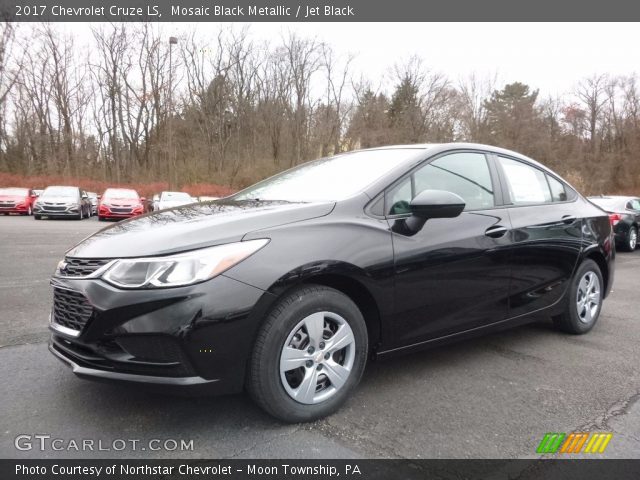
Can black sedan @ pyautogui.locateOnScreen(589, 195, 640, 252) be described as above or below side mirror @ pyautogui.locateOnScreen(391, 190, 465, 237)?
below

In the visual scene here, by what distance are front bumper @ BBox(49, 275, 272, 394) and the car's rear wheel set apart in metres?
12.2

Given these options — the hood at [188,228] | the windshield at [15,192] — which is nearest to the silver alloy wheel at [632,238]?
the hood at [188,228]

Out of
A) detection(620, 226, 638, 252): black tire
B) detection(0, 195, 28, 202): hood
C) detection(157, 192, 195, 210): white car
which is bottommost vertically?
detection(620, 226, 638, 252): black tire

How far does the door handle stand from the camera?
323 centimetres

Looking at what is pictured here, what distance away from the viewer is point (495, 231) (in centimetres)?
328

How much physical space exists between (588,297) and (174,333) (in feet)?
12.2

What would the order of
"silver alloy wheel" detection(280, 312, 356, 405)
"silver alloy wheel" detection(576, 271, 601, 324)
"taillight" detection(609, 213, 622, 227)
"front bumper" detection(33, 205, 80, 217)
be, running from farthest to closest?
"front bumper" detection(33, 205, 80, 217)
"taillight" detection(609, 213, 622, 227)
"silver alloy wheel" detection(576, 271, 601, 324)
"silver alloy wheel" detection(280, 312, 356, 405)

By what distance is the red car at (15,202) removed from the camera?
68.7 feet

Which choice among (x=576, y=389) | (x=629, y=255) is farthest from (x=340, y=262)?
(x=629, y=255)

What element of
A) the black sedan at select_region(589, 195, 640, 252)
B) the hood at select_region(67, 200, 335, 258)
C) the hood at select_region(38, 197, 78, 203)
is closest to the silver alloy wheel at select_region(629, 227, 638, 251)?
the black sedan at select_region(589, 195, 640, 252)

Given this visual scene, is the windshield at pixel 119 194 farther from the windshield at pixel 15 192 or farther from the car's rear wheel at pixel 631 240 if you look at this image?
the car's rear wheel at pixel 631 240

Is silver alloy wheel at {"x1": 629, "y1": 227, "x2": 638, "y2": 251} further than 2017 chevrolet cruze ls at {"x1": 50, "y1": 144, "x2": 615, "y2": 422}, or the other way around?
silver alloy wheel at {"x1": 629, "y1": 227, "x2": 638, "y2": 251}

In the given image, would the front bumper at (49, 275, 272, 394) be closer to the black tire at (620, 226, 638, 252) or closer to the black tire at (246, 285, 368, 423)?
the black tire at (246, 285, 368, 423)

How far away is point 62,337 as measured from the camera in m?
2.40
